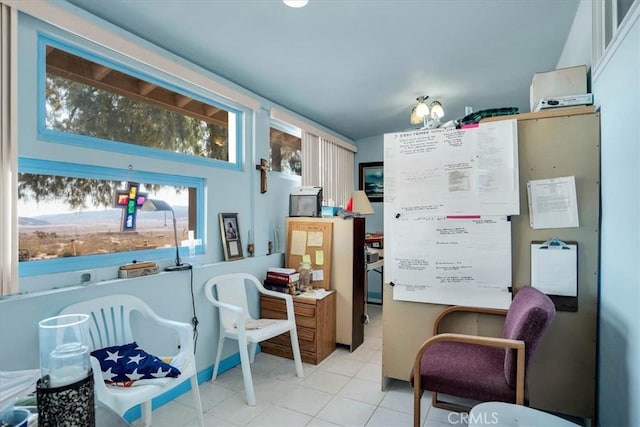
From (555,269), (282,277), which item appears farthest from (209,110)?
(555,269)

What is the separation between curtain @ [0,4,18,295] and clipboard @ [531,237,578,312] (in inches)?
109

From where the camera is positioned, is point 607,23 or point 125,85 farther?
point 125,85

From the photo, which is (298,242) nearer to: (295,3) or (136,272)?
(136,272)

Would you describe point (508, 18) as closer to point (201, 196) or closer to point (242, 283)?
point (201, 196)

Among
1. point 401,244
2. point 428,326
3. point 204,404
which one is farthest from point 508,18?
point 204,404

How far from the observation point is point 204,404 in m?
2.25

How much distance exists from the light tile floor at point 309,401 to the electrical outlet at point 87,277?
3.01ft

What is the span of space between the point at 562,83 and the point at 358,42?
4.45 feet

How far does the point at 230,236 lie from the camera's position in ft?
9.55

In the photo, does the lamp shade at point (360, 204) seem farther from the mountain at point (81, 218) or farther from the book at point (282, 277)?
the mountain at point (81, 218)

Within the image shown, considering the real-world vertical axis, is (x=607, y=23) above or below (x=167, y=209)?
above

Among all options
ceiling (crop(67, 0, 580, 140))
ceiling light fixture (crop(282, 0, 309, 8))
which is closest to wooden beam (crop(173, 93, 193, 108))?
ceiling (crop(67, 0, 580, 140))

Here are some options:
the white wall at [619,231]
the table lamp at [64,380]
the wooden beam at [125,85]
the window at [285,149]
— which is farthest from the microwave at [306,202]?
the table lamp at [64,380]

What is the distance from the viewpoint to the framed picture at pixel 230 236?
2840mm
